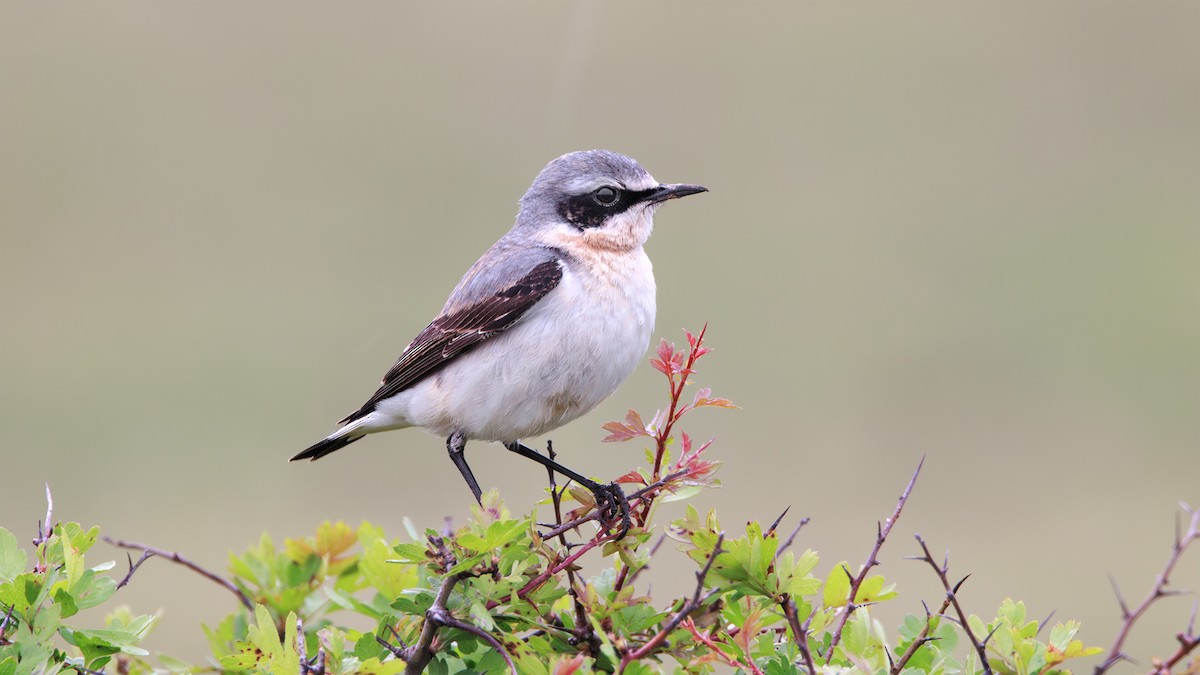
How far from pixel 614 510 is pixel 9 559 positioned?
3.51ft

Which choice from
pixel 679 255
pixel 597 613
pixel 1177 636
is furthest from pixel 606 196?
pixel 679 255

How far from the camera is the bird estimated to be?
11.6ft

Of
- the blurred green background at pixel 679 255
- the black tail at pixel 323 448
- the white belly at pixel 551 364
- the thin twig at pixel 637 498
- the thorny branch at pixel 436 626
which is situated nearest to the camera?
the thorny branch at pixel 436 626

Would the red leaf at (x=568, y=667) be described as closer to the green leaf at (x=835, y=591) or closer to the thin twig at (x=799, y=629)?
the thin twig at (x=799, y=629)

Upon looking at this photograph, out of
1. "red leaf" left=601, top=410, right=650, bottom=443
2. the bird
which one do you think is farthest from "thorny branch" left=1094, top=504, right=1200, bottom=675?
the bird

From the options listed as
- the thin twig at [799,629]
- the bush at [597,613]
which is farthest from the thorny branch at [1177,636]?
the thin twig at [799,629]

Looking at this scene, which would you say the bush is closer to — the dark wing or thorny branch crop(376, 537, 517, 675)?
thorny branch crop(376, 537, 517, 675)

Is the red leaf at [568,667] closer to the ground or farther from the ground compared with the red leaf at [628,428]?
closer to the ground

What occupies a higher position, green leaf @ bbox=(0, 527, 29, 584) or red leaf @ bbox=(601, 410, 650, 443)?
red leaf @ bbox=(601, 410, 650, 443)

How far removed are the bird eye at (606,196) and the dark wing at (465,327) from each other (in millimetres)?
345

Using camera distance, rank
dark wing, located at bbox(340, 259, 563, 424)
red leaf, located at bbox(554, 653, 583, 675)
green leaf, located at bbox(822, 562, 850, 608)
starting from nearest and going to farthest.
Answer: red leaf, located at bbox(554, 653, 583, 675), green leaf, located at bbox(822, 562, 850, 608), dark wing, located at bbox(340, 259, 563, 424)

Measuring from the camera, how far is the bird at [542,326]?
354 centimetres

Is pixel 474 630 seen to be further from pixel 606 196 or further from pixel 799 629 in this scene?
pixel 606 196

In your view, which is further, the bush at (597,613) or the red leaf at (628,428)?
the red leaf at (628,428)
